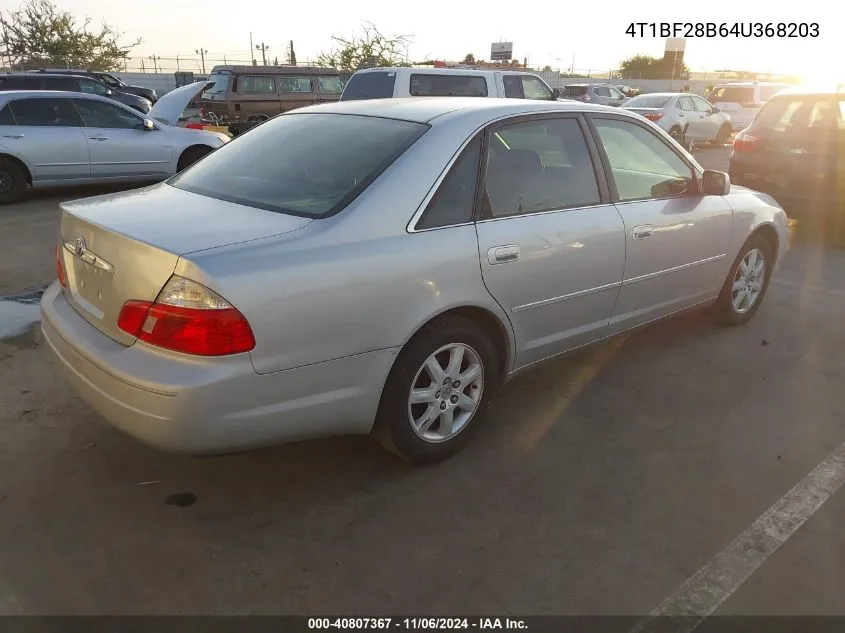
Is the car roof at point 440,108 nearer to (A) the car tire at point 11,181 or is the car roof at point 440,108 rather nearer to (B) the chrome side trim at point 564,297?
(B) the chrome side trim at point 564,297

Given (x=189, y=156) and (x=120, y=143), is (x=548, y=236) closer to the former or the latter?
(x=120, y=143)

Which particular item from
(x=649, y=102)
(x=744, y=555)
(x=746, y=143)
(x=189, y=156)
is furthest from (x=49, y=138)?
(x=649, y=102)

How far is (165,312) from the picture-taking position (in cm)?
232

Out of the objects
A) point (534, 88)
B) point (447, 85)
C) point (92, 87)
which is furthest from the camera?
point (92, 87)

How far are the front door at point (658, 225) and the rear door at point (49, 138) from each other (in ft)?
25.6

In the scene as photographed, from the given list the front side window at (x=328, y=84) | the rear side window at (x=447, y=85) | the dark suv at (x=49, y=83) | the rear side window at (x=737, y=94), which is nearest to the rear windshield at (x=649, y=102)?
the rear side window at (x=737, y=94)

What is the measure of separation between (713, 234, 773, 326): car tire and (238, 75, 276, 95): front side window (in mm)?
14591

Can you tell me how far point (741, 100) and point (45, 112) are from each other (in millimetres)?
20167

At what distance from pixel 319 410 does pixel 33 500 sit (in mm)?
1278

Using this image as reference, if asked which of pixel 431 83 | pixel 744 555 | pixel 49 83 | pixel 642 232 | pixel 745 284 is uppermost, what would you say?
pixel 49 83

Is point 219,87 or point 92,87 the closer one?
point 92,87

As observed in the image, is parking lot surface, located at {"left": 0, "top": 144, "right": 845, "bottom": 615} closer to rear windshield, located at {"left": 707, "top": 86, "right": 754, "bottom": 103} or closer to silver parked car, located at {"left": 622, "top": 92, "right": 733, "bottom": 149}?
silver parked car, located at {"left": 622, "top": 92, "right": 733, "bottom": 149}

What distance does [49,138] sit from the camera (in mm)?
8859

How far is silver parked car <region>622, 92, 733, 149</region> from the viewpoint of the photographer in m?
16.6
